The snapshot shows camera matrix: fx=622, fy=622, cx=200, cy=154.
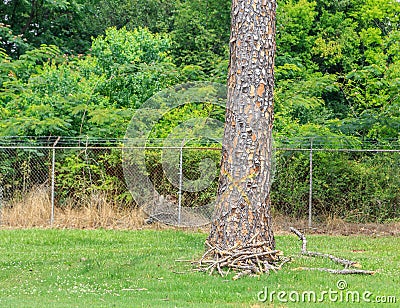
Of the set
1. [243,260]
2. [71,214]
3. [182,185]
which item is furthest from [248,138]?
[71,214]

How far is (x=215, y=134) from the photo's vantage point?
1750 cm

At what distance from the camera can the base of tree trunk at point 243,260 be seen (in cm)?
923

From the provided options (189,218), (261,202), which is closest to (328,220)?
(189,218)

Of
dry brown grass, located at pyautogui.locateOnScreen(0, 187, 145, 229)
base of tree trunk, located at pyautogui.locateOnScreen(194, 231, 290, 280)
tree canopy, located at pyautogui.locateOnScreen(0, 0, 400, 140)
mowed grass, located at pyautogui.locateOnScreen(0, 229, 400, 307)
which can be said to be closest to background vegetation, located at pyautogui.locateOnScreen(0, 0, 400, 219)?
tree canopy, located at pyautogui.locateOnScreen(0, 0, 400, 140)

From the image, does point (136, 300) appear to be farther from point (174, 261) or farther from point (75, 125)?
point (75, 125)

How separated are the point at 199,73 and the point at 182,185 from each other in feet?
18.2

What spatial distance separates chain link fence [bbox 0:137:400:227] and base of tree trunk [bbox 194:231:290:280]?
647cm

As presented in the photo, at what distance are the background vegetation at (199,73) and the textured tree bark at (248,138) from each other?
7155mm

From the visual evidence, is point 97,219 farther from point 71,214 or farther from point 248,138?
point 248,138

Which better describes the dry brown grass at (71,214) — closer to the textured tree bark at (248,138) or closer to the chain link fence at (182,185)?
the chain link fence at (182,185)

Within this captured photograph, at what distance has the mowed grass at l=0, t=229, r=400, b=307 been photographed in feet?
24.9

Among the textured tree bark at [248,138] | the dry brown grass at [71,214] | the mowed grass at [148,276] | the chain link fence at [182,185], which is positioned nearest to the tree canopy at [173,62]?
the chain link fence at [182,185]

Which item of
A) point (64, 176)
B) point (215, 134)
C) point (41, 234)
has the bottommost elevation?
point (41, 234)

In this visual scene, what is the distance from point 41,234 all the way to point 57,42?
17.9m
